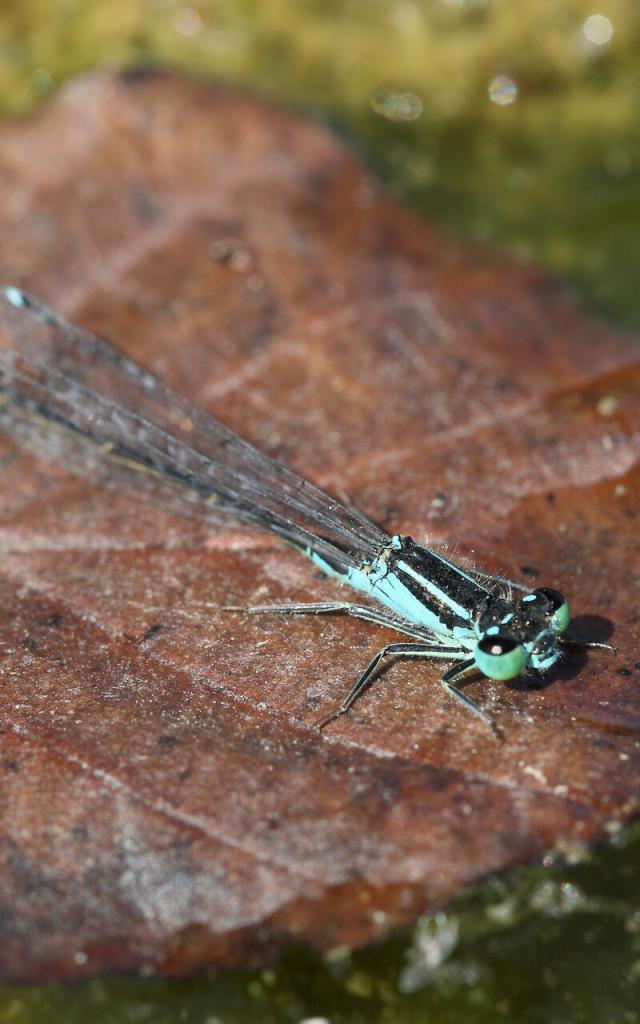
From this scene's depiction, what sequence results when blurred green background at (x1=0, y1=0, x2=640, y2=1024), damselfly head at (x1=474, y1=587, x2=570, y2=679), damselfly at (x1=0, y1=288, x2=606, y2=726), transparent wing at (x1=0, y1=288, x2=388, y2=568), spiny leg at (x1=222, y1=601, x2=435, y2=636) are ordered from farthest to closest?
blurred green background at (x1=0, y1=0, x2=640, y2=1024) < transparent wing at (x1=0, y1=288, x2=388, y2=568) < spiny leg at (x1=222, y1=601, x2=435, y2=636) < damselfly at (x1=0, y1=288, x2=606, y2=726) < damselfly head at (x1=474, y1=587, x2=570, y2=679)

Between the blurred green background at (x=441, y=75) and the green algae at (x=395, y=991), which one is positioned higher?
the blurred green background at (x=441, y=75)

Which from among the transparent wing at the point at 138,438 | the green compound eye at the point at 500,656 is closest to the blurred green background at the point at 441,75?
the transparent wing at the point at 138,438

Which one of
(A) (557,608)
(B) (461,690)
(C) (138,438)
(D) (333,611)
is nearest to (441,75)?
(C) (138,438)

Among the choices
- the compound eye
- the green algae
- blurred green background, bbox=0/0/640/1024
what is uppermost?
blurred green background, bbox=0/0/640/1024

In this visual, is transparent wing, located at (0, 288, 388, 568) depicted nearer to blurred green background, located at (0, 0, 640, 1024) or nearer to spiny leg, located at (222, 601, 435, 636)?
spiny leg, located at (222, 601, 435, 636)

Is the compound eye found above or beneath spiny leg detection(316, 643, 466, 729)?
above

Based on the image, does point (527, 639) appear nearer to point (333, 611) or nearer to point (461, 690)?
point (461, 690)

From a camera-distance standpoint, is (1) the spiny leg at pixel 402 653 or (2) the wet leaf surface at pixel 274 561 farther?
(1) the spiny leg at pixel 402 653

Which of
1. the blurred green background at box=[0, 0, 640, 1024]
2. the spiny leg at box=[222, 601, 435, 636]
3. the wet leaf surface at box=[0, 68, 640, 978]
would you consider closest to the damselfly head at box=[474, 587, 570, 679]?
the wet leaf surface at box=[0, 68, 640, 978]

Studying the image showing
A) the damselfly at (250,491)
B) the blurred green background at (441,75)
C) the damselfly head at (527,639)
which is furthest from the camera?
the blurred green background at (441,75)

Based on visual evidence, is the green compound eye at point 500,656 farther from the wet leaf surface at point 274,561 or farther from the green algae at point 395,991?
the green algae at point 395,991
